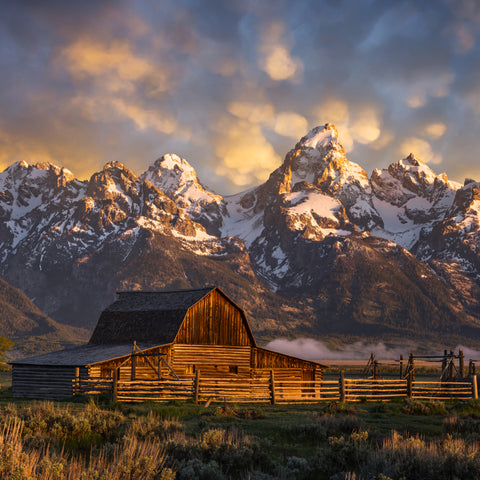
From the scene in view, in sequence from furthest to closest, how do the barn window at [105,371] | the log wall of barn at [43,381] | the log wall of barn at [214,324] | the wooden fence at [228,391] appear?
the log wall of barn at [214,324] < the barn window at [105,371] < the log wall of barn at [43,381] < the wooden fence at [228,391]

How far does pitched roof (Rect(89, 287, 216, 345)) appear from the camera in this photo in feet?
146

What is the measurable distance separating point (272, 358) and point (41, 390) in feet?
56.0

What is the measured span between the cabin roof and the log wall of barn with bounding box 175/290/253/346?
322 centimetres

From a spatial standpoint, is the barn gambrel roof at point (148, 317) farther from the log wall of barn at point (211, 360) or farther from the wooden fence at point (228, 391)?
the wooden fence at point (228, 391)

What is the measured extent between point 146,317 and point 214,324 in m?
5.66

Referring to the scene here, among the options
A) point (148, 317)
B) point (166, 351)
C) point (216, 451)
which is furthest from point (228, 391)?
point (216, 451)

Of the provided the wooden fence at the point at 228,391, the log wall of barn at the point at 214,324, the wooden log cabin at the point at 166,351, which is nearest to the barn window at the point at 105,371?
the wooden log cabin at the point at 166,351

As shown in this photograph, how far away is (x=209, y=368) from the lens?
4444 cm

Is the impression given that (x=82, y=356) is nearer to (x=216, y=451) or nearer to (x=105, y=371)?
(x=105, y=371)

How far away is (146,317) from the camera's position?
47094mm

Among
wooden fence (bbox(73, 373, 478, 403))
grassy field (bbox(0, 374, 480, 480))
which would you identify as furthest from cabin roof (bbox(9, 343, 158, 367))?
grassy field (bbox(0, 374, 480, 480))

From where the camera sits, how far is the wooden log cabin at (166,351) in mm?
39375

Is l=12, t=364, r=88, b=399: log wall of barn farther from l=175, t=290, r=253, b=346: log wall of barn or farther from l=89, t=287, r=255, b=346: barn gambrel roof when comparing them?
l=175, t=290, r=253, b=346: log wall of barn

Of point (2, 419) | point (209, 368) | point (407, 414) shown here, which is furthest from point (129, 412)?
point (209, 368)
